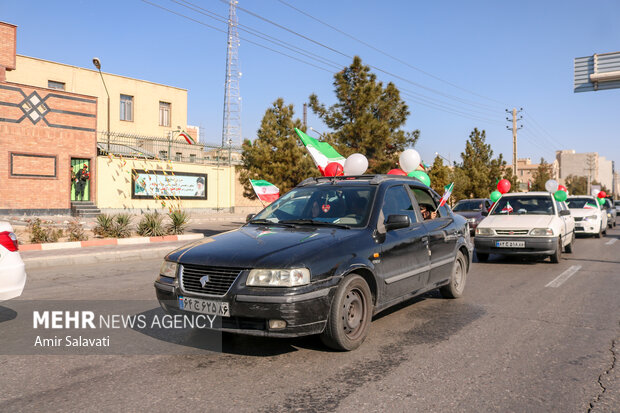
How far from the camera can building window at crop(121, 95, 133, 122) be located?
1484 inches

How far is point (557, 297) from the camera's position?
283 inches

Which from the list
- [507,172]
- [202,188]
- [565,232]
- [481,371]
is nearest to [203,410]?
[481,371]

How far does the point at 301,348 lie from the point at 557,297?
443 cm

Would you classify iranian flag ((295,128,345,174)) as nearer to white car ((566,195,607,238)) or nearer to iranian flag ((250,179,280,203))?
iranian flag ((250,179,280,203))

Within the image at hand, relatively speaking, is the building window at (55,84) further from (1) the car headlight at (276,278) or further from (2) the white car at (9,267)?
(1) the car headlight at (276,278)

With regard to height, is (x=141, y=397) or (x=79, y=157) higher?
(x=79, y=157)

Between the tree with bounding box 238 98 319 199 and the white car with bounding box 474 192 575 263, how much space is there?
1151 cm

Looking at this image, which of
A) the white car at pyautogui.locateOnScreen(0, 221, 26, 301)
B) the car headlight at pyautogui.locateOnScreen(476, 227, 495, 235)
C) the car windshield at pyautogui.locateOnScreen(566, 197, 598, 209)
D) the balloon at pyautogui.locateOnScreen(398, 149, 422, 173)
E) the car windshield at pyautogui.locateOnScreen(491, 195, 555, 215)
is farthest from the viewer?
the car windshield at pyautogui.locateOnScreen(566, 197, 598, 209)

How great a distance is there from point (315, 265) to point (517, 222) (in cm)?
807

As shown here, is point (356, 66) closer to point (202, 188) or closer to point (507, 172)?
point (202, 188)

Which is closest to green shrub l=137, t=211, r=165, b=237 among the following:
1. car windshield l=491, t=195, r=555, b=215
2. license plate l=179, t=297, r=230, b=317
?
car windshield l=491, t=195, r=555, b=215

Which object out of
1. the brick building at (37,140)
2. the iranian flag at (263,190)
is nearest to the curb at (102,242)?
the iranian flag at (263,190)

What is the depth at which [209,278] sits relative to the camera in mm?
4238

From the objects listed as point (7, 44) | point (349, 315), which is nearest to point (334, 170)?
point (349, 315)
